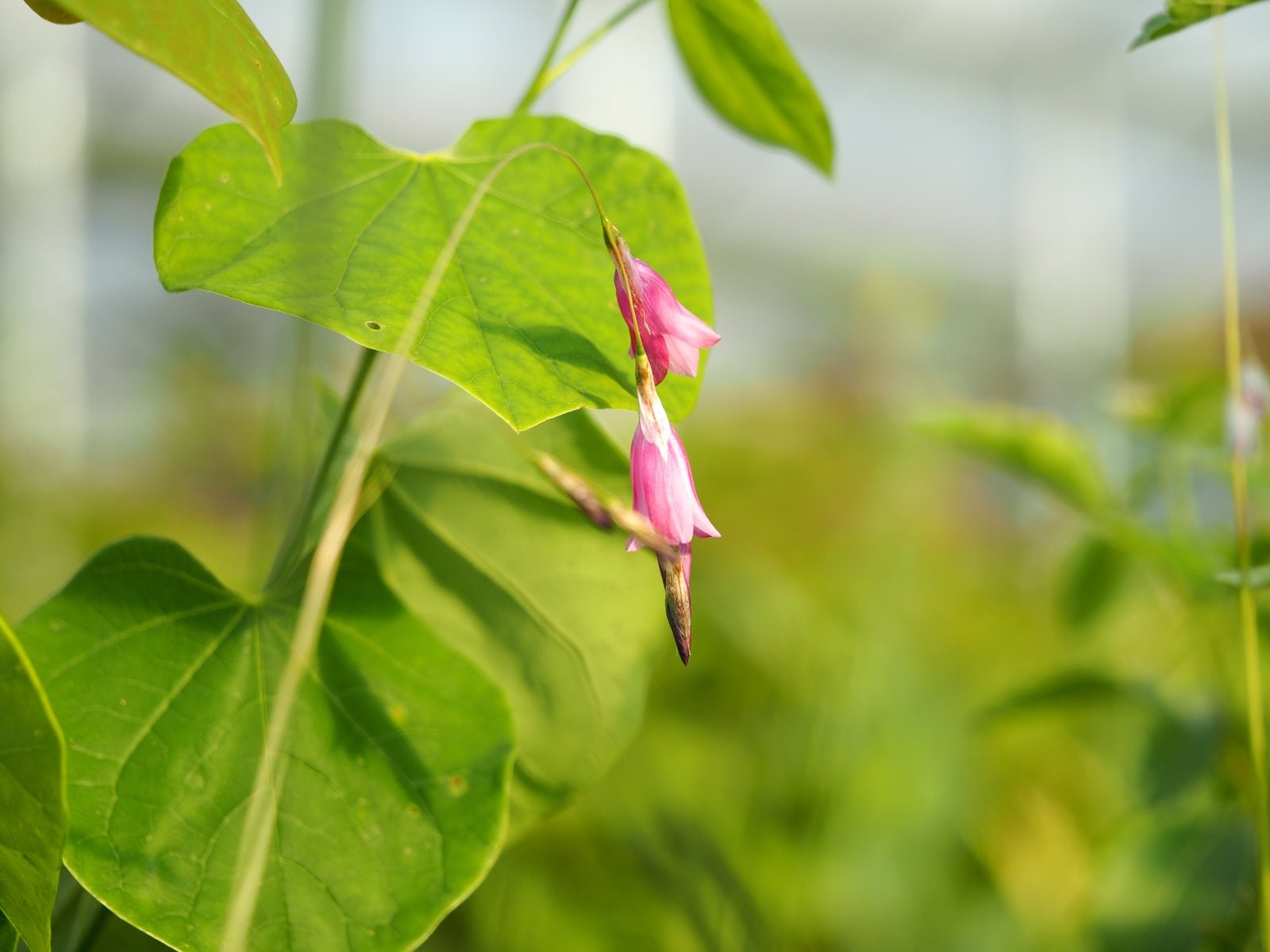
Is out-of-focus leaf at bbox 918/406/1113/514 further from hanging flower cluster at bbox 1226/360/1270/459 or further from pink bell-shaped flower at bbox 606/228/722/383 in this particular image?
pink bell-shaped flower at bbox 606/228/722/383

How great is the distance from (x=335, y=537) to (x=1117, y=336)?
722 cm

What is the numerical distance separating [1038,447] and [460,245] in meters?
0.48

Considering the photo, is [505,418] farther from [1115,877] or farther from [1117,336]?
[1117,336]

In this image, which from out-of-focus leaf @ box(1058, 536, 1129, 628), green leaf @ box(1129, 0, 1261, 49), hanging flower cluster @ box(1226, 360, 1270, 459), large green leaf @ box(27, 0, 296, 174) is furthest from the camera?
out-of-focus leaf @ box(1058, 536, 1129, 628)

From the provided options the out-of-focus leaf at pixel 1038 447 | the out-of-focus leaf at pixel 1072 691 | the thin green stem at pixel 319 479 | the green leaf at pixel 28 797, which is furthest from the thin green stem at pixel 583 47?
the out-of-focus leaf at pixel 1072 691

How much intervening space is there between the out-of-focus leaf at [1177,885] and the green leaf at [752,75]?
435mm

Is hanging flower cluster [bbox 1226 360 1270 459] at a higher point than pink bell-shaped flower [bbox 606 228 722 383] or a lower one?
lower

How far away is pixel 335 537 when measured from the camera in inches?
9.1

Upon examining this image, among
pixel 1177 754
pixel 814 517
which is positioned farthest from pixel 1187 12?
pixel 814 517

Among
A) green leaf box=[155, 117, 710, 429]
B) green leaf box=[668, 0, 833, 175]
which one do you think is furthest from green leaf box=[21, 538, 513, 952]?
green leaf box=[668, 0, 833, 175]

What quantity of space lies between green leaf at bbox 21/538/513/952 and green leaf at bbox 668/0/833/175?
25cm

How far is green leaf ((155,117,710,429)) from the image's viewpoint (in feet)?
0.84

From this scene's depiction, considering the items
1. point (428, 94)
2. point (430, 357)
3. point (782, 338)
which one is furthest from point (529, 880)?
point (782, 338)

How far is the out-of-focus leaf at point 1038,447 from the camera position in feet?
2.15
